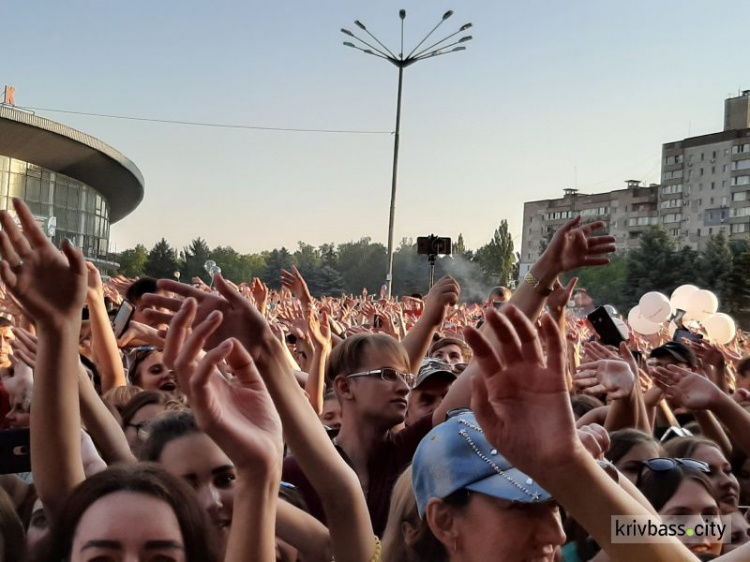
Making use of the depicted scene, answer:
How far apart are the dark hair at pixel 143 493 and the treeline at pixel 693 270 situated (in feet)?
180

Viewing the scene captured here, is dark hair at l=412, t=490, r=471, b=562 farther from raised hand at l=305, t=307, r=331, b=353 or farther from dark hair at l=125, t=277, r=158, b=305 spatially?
dark hair at l=125, t=277, r=158, b=305

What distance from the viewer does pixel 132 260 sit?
10950cm

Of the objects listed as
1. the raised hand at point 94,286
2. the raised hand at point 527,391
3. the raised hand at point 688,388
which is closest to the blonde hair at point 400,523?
the raised hand at point 527,391

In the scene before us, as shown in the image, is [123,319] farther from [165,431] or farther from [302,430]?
[302,430]

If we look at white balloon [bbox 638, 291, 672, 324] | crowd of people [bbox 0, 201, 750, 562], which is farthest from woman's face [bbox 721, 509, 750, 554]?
white balloon [bbox 638, 291, 672, 324]

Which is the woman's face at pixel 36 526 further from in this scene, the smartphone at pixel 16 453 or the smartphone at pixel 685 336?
the smartphone at pixel 685 336

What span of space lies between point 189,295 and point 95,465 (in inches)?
28.5

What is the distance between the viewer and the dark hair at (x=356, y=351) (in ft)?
13.7

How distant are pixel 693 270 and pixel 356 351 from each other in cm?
5575

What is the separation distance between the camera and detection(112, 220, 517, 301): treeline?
81875 millimetres

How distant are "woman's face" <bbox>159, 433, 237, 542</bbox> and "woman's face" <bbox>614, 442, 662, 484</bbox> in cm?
165

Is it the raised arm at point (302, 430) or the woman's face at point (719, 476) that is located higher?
the raised arm at point (302, 430)

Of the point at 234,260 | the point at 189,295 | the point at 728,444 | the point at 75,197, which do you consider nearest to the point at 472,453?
the point at 189,295

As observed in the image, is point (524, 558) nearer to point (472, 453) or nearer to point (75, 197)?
point (472, 453)
